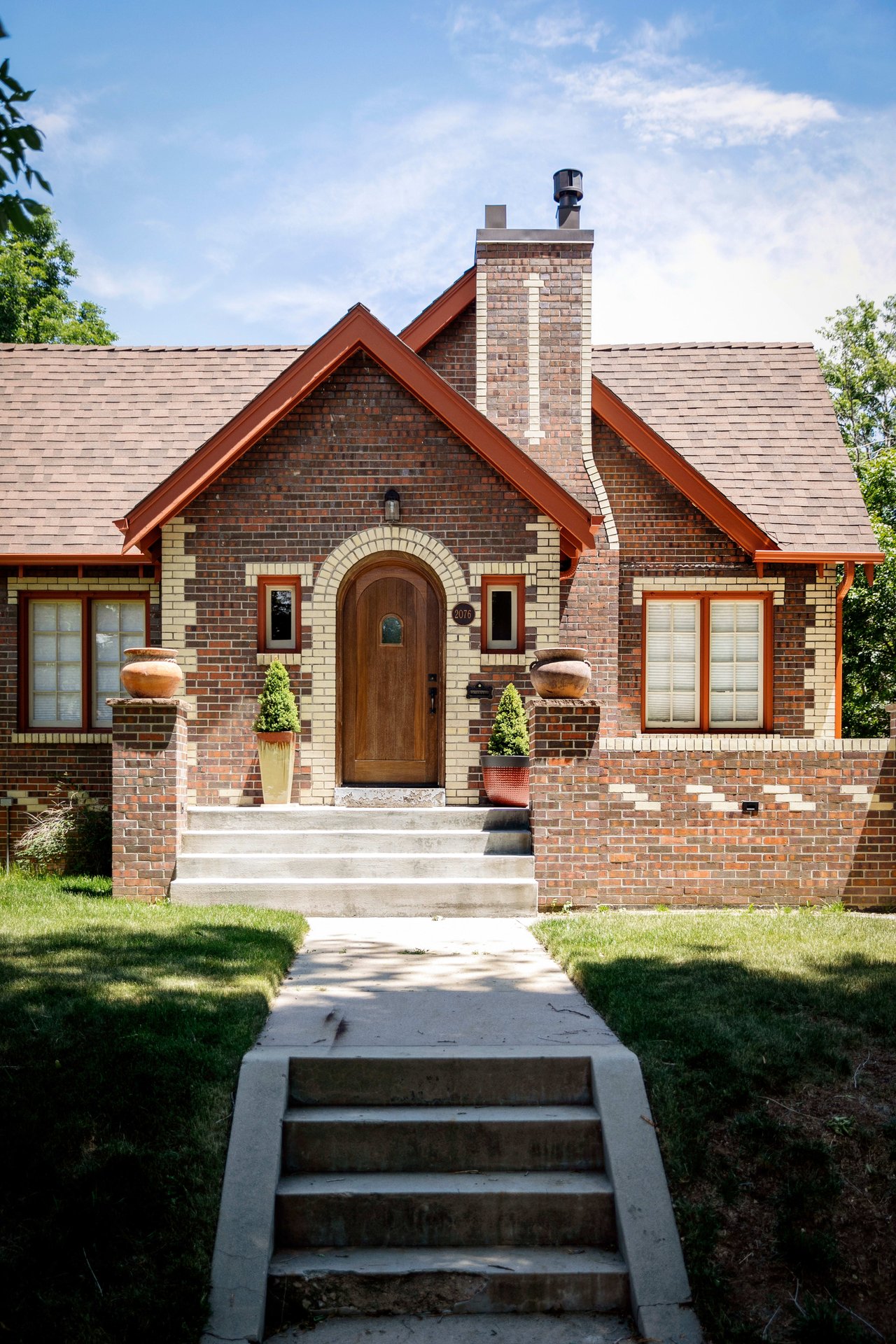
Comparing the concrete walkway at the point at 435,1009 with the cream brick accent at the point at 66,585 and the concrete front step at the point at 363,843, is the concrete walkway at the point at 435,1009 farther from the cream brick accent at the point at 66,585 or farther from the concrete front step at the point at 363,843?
the cream brick accent at the point at 66,585

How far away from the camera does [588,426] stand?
12344 mm

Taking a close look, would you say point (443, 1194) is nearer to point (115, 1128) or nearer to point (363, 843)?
point (115, 1128)

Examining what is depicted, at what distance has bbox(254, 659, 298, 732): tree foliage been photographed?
33.8ft

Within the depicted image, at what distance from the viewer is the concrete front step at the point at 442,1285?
426cm

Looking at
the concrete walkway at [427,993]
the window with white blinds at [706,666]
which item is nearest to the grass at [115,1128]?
the concrete walkway at [427,993]

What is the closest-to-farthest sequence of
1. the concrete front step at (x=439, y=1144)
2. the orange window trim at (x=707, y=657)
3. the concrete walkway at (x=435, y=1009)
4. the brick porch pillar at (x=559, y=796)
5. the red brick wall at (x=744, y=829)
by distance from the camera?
the concrete walkway at (x=435, y=1009), the concrete front step at (x=439, y=1144), the brick porch pillar at (x=559, y=796), the red brick wall at (x=744, y=829), the orange window trim at (x=707, y=657)

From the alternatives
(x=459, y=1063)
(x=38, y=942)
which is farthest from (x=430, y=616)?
(x=459, y=1063)

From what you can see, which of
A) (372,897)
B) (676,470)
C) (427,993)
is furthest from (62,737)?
(676,470)

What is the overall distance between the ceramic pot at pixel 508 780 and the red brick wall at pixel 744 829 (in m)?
0.78

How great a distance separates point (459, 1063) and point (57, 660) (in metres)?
8.57

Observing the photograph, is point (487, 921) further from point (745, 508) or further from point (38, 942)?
point (745, 508)

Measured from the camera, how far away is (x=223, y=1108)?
4.89 meters

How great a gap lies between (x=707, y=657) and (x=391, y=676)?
3.91 m

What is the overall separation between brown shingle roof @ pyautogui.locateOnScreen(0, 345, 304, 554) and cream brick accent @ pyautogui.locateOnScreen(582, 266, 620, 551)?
14.2ft
